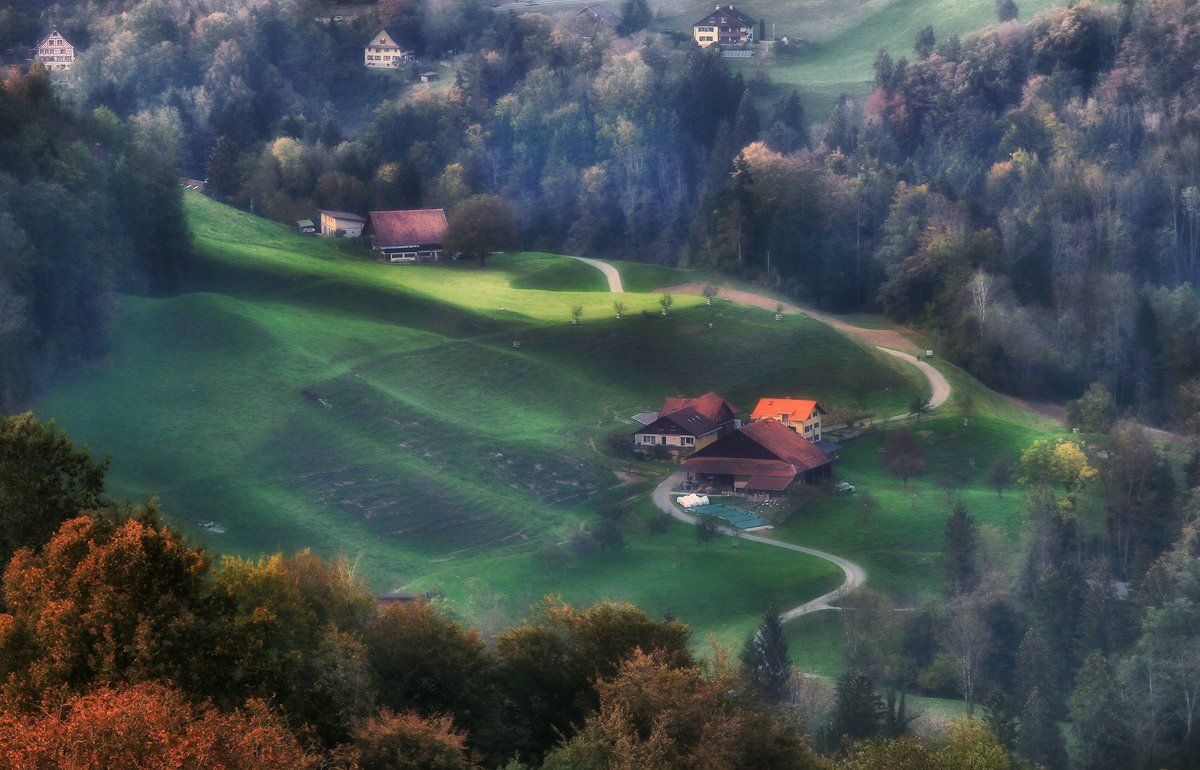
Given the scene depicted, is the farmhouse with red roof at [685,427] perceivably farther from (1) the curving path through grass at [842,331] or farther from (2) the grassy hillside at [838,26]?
(2) the grassy hillside at [838,26]

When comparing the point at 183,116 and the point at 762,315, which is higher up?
the point at 183,116

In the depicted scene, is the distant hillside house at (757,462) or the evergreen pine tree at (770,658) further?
the distant hillside house at (757,462)

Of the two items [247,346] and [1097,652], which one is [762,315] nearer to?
[247,346]

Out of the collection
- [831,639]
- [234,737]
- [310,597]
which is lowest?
[831,639]

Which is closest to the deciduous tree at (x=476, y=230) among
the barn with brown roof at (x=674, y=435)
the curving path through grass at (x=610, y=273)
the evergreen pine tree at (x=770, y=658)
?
the curving path through grass at (x=610, y=273)

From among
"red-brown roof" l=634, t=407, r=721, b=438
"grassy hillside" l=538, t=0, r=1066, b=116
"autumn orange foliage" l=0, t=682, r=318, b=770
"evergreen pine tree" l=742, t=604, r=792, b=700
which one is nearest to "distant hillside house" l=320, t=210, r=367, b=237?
"red-brown roof" l=634, t=407, r=721, b=438

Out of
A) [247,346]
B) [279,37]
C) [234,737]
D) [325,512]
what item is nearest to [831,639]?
[325,512]
